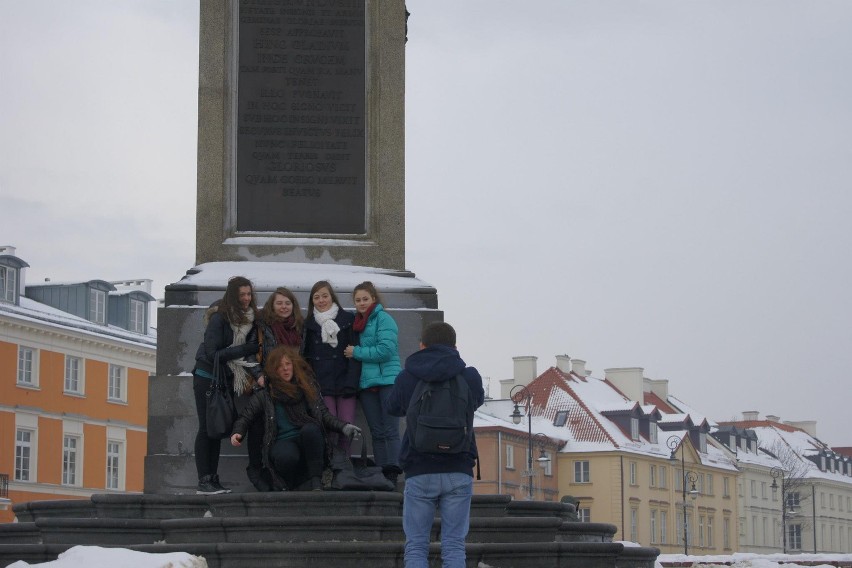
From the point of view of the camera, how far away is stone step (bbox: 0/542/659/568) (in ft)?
30.9

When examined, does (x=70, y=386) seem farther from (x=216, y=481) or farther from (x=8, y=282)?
(x=216, y=481)

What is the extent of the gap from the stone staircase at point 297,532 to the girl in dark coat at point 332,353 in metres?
1.28

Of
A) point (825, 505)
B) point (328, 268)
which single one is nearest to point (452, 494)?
point (328, 268)

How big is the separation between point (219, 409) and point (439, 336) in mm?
2727

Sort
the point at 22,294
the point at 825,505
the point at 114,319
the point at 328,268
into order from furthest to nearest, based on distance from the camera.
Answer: the point at 825,505, the point at 114,319, the point at 22,294, the point at 328,268

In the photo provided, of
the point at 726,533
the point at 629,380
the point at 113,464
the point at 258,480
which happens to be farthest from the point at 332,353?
the point at 726,533

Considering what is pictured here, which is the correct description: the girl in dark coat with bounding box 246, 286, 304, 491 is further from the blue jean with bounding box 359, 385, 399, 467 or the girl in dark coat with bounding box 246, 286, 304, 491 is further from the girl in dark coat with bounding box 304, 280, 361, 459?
the blue jean with bounding box 359, 385, 399, 467

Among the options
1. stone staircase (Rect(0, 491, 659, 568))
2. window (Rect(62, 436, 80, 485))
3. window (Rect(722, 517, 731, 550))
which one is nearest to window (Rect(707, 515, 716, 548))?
window (Rect(722, 517, 731, 550))

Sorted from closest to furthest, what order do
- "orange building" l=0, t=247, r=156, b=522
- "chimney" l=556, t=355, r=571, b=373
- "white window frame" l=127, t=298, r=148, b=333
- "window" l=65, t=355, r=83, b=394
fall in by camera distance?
"orange building" l=0, t=247, r=156, b=522
"window" l=65, t=355, r=83, b=394
"white window frame" l=127, t=298, r=148, b=333
"chimney" l=556, t=355, r=571, b=373

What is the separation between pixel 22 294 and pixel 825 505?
6622cm

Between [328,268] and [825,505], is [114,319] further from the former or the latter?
[825,505]

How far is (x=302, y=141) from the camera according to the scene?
13375 millimetres

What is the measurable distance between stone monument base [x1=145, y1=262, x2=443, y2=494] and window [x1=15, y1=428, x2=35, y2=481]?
34034 mm

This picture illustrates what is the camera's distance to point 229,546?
947 cm
